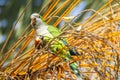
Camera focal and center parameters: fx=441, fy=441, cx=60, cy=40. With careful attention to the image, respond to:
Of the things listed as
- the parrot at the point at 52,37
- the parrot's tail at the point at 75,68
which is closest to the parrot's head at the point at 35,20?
the parrot at the point at 52,37

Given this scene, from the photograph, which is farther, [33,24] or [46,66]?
[33,24]

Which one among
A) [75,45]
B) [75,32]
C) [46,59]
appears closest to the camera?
[75,32]

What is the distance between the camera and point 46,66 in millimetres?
1258

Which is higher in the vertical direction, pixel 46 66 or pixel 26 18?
pixel 26 18

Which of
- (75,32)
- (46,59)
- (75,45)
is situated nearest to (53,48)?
(46,59)

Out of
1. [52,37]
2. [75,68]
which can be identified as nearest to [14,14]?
[52,37]

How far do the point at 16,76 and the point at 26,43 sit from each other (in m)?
0.13

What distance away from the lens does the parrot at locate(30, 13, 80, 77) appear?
4.01 feet

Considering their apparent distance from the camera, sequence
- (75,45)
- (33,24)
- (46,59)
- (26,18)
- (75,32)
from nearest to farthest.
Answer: (75,32)
(75,45)
(46,59)
(33,24)
(26,18)

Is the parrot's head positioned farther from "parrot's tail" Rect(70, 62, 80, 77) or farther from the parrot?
"parrot's tail" Rect(70, 62, 80, 77)

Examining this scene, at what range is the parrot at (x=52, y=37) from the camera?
122 cm

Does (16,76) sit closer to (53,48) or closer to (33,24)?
(53,48)

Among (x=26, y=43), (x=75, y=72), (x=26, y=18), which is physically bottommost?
(x=75, y=72)

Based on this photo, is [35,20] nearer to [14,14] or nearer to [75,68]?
[14,14]
